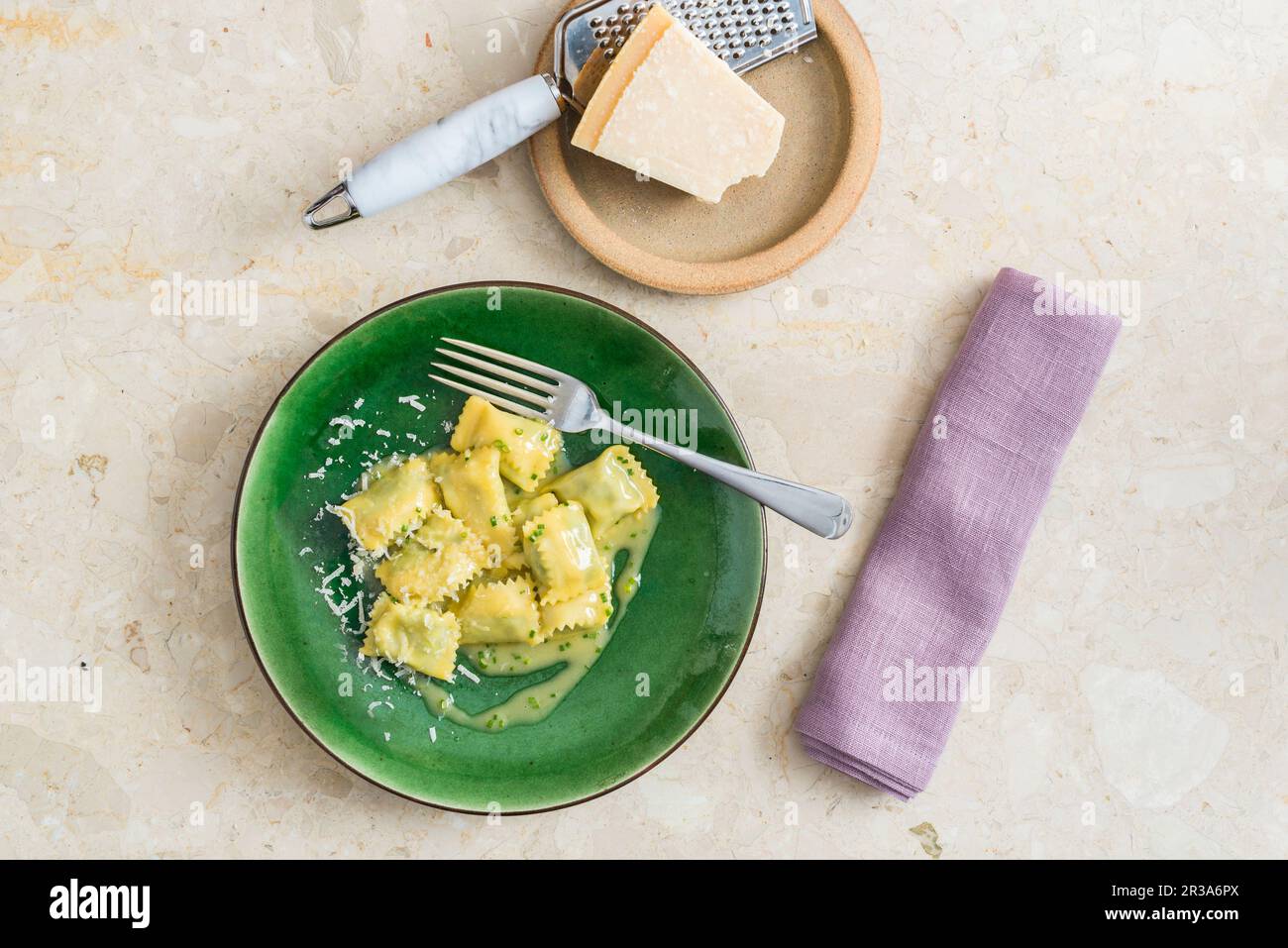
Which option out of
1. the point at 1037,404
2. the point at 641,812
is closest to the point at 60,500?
the point at 641,812

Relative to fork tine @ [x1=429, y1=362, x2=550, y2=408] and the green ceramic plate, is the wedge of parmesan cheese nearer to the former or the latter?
the green ceramic plate

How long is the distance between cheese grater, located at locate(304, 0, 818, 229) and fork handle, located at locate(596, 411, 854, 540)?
2.22 ft

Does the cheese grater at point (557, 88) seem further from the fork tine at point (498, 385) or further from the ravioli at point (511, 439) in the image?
the ravioli at point (511, 439)

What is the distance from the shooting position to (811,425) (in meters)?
2.58

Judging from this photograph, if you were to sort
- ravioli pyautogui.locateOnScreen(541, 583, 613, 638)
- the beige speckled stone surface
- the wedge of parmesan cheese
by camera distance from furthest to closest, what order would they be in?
1. the beige speckled stone surface
2. ravioli pyautogui.locateOnScreen(541, 583, 613, 638)
3. the wedge of parmesan cheese

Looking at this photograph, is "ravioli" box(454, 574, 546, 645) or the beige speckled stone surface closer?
"ravioli" box(454, 574, 546, 645)

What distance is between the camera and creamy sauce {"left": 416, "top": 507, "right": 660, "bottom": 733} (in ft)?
7.97

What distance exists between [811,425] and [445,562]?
0.97 metres

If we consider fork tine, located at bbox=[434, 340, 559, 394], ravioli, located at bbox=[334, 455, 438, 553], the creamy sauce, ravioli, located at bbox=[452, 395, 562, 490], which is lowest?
the creamy sauce

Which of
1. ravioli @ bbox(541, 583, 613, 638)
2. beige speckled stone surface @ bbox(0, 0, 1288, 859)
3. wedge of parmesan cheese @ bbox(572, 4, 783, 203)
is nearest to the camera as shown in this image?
wedge of parmesan cheese @ bbox(572, 4, 783, 203)

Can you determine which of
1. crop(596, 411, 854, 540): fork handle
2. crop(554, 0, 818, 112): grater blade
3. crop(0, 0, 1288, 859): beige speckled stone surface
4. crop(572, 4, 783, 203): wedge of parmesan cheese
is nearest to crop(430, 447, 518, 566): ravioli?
crop(596, 411, 854, 540): fork handle

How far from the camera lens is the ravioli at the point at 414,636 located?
234 cm

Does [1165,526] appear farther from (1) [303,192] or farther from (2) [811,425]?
(1) [303,192]

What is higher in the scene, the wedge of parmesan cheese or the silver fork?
the wedge of parmesan cheese
